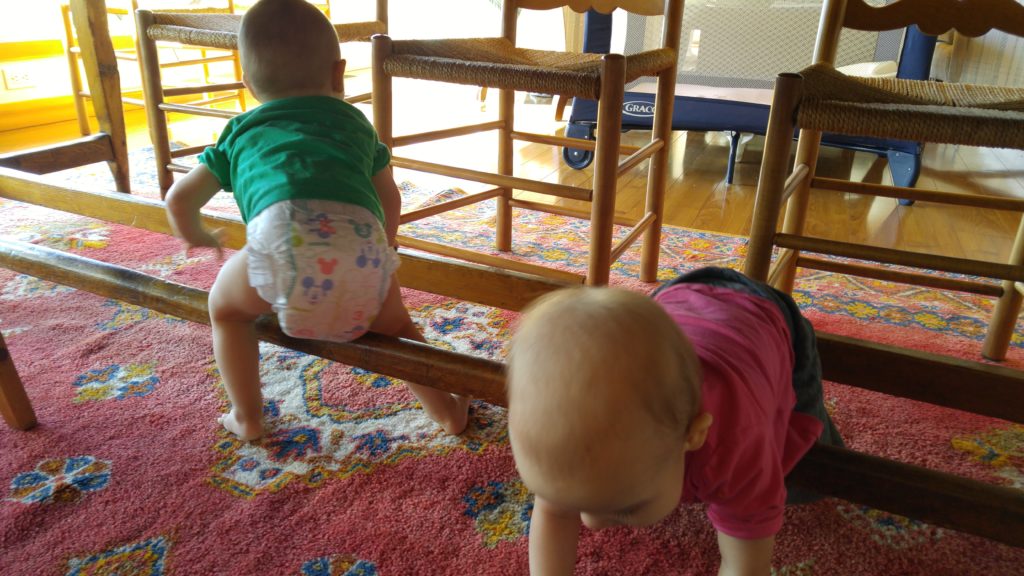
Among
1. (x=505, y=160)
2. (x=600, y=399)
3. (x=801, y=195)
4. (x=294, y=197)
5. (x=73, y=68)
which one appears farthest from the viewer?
(x=73, y=68)

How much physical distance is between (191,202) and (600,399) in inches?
22.6

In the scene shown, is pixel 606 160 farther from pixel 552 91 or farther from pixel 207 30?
pixel 207 30

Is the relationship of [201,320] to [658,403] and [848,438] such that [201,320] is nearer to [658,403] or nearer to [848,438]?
[658,403]

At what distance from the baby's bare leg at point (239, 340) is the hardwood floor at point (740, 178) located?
83cm

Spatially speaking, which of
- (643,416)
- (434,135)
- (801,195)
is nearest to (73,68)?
(434,135)

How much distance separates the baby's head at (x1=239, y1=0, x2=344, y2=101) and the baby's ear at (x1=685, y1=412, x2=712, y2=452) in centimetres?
57

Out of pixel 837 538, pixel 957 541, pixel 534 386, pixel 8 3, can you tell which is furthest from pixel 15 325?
pixel 8 3

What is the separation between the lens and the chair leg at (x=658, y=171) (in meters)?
1.32

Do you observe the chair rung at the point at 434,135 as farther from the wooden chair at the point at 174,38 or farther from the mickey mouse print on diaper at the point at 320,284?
the mickey mouse print on diaper at the point at 320,284

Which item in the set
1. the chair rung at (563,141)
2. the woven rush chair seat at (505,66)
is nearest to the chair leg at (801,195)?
the woven rush chair seat at (505,66)

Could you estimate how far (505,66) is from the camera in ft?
3.32

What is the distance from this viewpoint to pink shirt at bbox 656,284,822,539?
48cm

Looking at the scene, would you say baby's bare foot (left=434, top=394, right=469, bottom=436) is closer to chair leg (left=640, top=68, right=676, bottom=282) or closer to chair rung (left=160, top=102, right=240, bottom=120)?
chair leg (left=640, top=68, right=676, bottom=282)

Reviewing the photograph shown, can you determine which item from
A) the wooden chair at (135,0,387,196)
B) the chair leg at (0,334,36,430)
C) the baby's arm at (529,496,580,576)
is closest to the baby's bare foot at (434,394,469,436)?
the baby's arm at (529,496,580,576)
